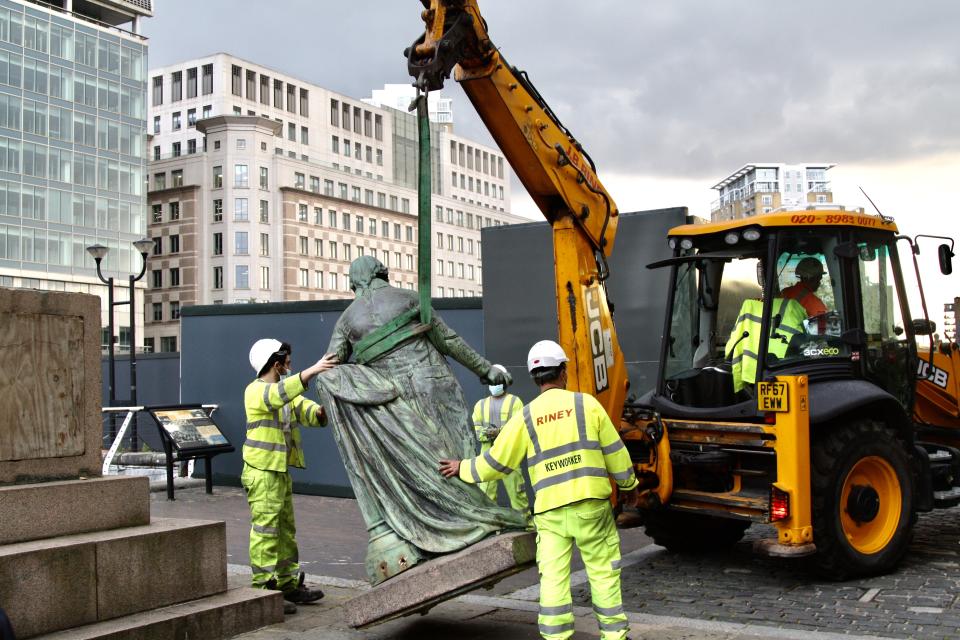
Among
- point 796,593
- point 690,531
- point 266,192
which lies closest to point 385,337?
point 796,593

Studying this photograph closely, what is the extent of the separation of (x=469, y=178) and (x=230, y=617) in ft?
404

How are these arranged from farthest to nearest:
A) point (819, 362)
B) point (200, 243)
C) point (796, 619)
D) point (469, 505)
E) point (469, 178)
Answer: point (469, 178) < point (200, 243) < point (819, 362) < point (796, 619) < point (469, 505)

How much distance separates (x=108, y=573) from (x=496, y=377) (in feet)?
8.89

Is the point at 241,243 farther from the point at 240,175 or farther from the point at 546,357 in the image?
the point at 546,357

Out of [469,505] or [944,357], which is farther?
[944,357]

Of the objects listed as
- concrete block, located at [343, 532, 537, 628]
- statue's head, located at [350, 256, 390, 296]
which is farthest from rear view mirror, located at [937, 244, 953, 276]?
concrete block, located at [343, 532, 537, 628]

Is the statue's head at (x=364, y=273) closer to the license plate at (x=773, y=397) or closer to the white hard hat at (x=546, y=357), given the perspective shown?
the white hard hat at (x=546, y=357)

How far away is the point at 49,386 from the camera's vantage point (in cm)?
682

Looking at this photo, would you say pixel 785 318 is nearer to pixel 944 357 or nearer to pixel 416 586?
pixel 944 357

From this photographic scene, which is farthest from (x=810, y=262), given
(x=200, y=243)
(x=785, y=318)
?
(x=200, y=243)

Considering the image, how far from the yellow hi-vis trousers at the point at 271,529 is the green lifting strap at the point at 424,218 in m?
1.82

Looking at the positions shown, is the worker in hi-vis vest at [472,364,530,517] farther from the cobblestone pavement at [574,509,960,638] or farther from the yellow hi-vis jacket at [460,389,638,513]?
the yellow hi-vis jacket at [460,389,638,513]

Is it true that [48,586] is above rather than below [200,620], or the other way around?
above

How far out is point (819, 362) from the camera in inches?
354
